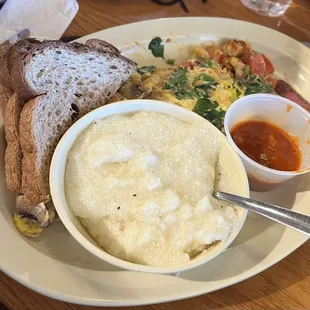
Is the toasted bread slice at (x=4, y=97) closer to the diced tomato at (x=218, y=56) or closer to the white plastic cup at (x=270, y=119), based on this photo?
the white plastic cup at (x=270, y=119)

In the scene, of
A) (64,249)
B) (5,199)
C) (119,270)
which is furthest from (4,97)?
(119,270)

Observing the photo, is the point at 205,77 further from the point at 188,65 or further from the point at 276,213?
the point at 276,213

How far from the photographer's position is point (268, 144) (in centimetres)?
157

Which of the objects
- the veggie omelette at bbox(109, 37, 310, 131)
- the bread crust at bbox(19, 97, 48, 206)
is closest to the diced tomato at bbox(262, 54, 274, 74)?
the veggie omelette at bbox(109, 37, 310, 131)

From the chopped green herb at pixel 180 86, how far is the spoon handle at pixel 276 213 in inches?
18.5

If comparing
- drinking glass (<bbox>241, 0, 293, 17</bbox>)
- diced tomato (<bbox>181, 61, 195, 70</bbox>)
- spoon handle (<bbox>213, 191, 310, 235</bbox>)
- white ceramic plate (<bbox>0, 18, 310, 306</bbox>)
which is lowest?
white ceramic plate (<bbox>0, 18, 310, 306</bbox>)

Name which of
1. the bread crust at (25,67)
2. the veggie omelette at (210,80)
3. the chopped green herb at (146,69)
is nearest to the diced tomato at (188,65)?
the veggie omelette at (210,80)

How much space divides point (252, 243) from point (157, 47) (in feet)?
3.00

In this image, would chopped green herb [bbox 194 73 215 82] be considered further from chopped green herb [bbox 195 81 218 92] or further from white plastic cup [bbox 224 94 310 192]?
white plastic cup [bbox 224 94 310 192]

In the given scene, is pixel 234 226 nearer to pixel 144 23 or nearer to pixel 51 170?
pixel 51 170

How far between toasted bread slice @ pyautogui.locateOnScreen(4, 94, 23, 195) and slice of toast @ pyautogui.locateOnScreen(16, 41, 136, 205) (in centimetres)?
2

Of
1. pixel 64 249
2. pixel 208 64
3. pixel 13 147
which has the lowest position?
pixel 64 249

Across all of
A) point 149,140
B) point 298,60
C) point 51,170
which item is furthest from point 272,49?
point 51,170

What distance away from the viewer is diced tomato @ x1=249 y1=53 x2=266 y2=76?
1880 mm
